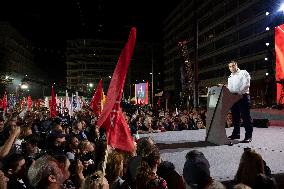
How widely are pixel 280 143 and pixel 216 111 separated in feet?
4.66

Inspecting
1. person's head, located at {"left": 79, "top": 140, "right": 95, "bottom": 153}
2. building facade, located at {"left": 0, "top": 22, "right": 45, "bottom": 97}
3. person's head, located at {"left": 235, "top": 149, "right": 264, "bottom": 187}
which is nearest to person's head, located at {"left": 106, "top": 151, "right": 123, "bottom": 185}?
person's head, located at {"left": 235, "top": 149, "right": 264, "bottom": 187}

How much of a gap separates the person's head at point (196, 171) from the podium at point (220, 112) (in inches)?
120

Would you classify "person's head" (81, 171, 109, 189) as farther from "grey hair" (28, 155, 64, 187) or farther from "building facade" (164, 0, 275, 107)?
"building facade" (164, 0, 275, 107)

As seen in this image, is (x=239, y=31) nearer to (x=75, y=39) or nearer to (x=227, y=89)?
(x=227, y=89)

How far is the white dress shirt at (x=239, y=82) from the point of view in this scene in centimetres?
820

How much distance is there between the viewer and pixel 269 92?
2878 centimetres

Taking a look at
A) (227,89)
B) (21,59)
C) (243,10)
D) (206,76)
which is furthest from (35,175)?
(21,59)

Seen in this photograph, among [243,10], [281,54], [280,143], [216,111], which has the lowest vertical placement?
[280,143]

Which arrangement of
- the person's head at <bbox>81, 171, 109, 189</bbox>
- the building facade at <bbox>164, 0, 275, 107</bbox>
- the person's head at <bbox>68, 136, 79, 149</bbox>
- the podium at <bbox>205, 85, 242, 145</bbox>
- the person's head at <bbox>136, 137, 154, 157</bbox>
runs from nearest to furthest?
the person's head at <bbox>81, 171, 109, 189</bbox>
the person's head at <bbox>136, 137, 154, 157</bbox>
the podium at <bbox>205, 85, 242, 145</bbox>
the person's head at <bbox>68, 136, 79, 149</bbox>
the building facade at <bbox>164, 0, 275, 107</bbox>

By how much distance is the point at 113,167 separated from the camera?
536 cm

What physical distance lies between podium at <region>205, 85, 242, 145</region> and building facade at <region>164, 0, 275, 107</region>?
32.6 metres

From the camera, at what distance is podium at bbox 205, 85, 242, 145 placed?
8078 millimetres

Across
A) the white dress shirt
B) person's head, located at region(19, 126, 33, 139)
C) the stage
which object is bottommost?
the stage

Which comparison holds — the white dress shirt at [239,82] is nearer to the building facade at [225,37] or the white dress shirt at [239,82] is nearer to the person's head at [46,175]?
the person's head at [46,175]
